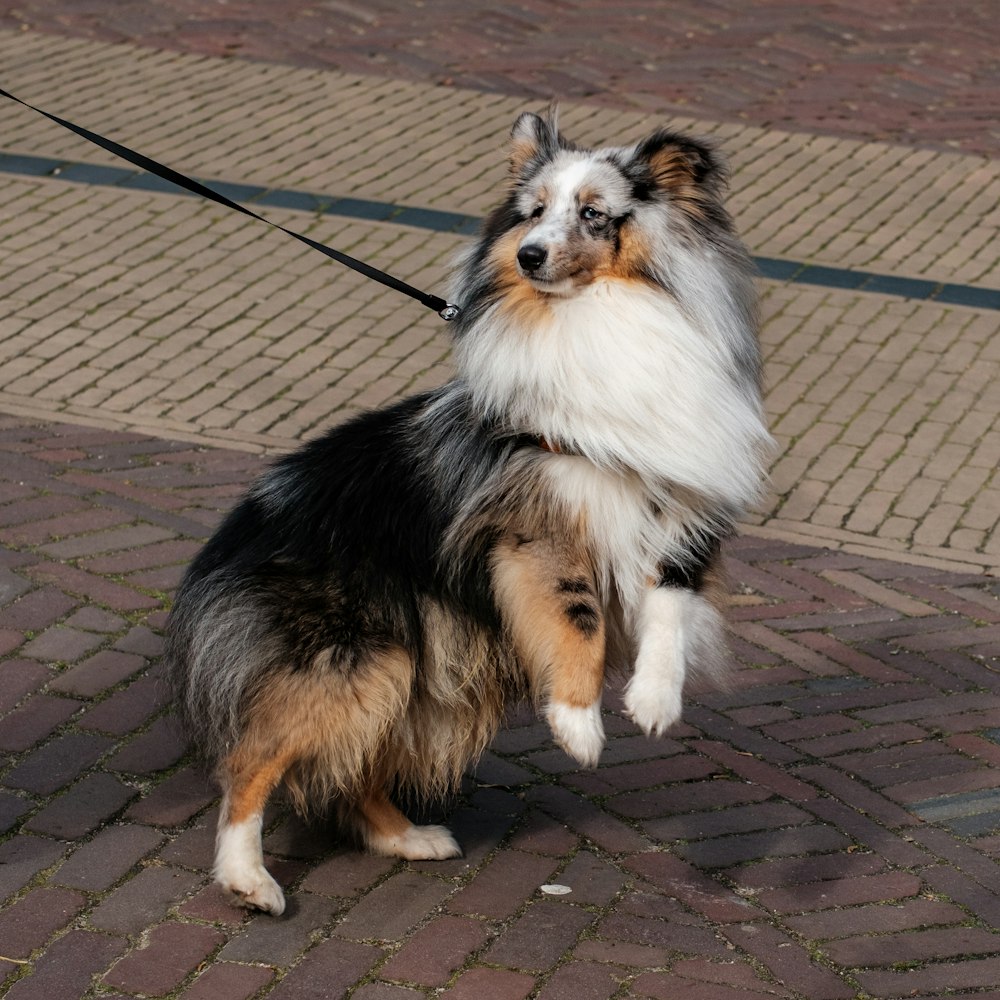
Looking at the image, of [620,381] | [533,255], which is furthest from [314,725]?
[533,255]

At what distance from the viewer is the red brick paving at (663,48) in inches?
425

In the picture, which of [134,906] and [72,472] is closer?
[134,906]

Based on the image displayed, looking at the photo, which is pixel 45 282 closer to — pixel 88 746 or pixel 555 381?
pixel 88 746

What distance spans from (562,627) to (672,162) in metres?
1.12

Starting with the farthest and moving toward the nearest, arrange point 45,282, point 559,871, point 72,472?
1. point 45,282
2. point 72,472
3. point 559,871

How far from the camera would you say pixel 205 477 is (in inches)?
246

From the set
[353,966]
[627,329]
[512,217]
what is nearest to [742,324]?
[627,329]

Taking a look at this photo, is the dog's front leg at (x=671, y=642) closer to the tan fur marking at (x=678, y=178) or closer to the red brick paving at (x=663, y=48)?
the tan fur marking at (x=678, y=178)

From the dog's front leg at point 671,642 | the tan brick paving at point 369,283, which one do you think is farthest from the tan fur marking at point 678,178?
the tan brick paving at point 369,283

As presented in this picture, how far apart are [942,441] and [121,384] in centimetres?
370

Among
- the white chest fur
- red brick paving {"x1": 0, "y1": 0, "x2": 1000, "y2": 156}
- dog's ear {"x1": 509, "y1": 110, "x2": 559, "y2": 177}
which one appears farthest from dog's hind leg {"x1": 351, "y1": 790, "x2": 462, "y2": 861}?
red brick paving {"x1": 0, "y1": 0, "x2": 1000, "y2": 156}

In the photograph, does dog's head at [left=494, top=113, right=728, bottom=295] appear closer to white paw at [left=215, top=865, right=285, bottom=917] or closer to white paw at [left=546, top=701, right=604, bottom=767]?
white paw at [left=546, top=701, right=604, bottom=767]

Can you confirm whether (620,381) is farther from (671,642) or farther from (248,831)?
(248,831)

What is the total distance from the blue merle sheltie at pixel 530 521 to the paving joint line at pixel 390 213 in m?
4.41
